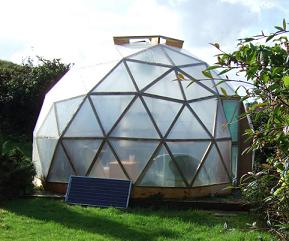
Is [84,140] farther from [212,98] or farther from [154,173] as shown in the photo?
[212,98]

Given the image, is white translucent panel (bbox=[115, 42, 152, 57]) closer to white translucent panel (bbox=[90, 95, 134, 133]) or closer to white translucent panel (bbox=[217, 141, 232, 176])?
white translucent panel (bbox=[90, 95, 134, 133])

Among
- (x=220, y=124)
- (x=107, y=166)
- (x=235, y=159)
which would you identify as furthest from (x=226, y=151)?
→ (x=107, y=166)

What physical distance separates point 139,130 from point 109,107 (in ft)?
3.10

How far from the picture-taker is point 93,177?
35.4 ft

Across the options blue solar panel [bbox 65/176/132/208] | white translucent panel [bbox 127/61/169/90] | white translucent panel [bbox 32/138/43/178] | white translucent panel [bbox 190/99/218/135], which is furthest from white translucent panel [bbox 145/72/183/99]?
white translucent panel [bbox 32/138/43/178]

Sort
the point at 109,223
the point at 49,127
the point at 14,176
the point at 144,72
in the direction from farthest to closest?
the point at 49,127 < the point at 144,72 < the point at 14,176 < the point at 109,223

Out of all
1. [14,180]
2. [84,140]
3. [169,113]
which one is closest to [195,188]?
[169,113]

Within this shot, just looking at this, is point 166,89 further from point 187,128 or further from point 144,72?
point 187,128

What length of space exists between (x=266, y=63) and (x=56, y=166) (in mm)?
9758

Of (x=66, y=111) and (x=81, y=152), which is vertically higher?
(x=66, y=111)

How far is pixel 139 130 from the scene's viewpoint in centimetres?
1095

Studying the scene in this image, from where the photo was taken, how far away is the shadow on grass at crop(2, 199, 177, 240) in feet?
25.5

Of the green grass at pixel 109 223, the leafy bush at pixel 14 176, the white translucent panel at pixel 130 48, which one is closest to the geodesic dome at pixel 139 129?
the white translucent panel at pixel 130 48

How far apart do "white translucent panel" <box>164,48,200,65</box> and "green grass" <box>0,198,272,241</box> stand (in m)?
4.35
